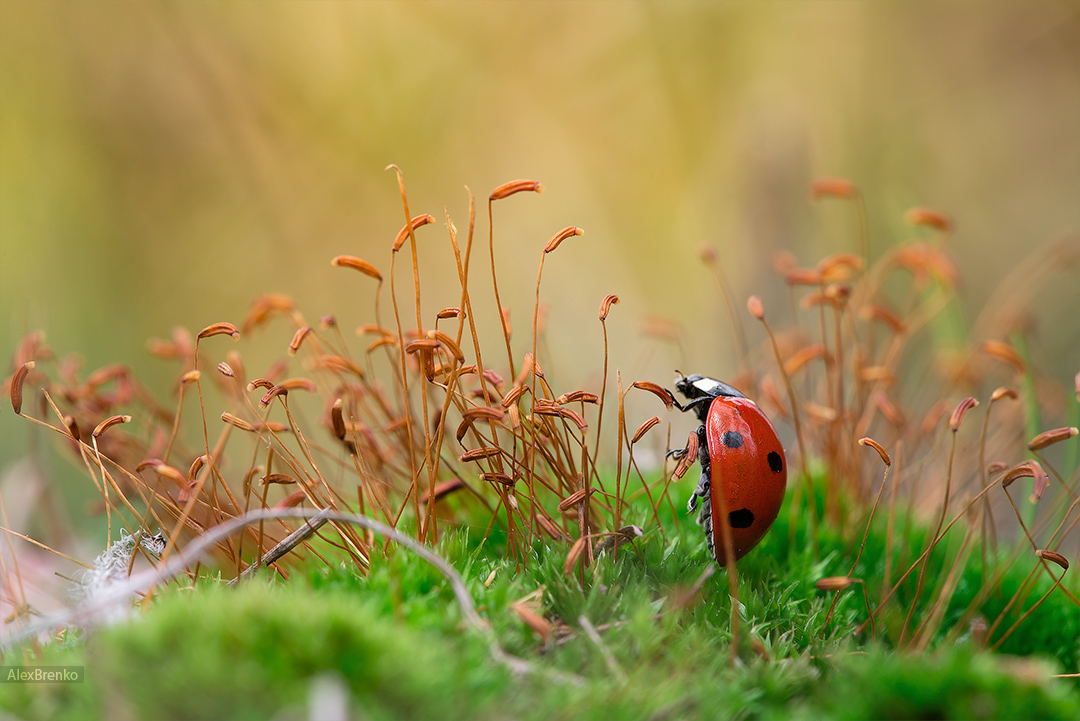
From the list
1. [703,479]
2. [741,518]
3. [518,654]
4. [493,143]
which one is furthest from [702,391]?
[493,143]

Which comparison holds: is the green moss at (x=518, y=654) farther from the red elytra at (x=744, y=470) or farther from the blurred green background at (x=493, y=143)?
the blurred green background at (x=493, y=143)

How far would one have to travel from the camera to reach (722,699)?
2.81 feet

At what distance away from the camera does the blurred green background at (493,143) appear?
15.8 ft

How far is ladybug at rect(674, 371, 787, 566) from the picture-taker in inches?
48.1

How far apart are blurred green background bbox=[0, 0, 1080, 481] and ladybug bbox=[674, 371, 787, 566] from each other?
282 centimetres

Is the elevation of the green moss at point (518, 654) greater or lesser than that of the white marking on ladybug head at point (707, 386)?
lesser

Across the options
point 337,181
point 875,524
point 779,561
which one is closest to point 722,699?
point 779,561

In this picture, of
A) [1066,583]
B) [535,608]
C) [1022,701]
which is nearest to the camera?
[1022,701]

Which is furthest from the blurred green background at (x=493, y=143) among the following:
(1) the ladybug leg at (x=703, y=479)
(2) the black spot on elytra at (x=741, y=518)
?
(2) the black spot on elytra at (x=741, y=518)

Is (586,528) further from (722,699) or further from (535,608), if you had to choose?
(722,699)

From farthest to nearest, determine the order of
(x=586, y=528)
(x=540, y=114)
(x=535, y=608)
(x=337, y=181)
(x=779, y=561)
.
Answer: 1. (x=540, y=114)
2. (x=337, y=181)
3. (x=779, y=561)
4. (x=586, y=528)
5. (x=535, y=608)

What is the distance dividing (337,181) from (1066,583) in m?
5.24

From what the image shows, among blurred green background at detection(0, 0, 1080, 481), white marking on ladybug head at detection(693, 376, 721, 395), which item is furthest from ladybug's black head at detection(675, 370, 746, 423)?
blurred green background at detection(0, 0, 1080, 481)

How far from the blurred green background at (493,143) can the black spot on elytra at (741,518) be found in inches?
116
